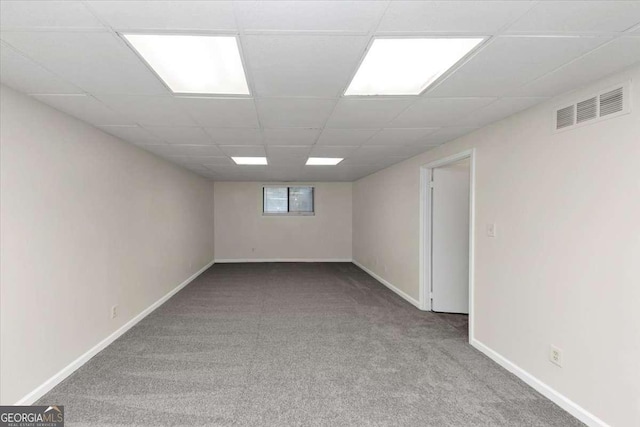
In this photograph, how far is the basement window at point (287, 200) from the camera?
321 inches

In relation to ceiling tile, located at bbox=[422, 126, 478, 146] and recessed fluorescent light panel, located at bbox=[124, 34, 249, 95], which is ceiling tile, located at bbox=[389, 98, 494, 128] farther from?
recessed fluorescent light panel, located at bbox=[124, 34, 249, 95]

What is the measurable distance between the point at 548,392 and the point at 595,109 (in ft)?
6.53

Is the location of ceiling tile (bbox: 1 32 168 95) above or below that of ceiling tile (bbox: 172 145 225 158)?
above

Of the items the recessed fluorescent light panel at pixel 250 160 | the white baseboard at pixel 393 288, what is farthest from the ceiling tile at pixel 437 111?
the white baseboard at pixel 393 288

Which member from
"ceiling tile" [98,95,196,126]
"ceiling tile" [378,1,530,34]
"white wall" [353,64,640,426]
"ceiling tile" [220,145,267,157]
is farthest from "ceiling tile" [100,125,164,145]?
"white wall" [353,64,640,426]

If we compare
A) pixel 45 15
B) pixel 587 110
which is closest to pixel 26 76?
pixel 45 15

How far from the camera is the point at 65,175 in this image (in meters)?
2.48

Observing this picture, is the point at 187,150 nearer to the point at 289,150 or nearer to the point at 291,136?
the point at 289,150

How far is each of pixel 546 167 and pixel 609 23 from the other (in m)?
1.15

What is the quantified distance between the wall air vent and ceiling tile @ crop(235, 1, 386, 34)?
5.26ft

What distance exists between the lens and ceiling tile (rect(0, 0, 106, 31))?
1.19m

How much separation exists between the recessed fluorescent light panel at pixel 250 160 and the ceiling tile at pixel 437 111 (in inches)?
94.4

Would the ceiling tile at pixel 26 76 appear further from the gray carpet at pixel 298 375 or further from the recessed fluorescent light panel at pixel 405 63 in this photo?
the gray carpet at pixel 298 375

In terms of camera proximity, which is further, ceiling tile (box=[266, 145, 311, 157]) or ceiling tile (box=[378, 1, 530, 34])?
ceiling tile (box=[266, 145, 311, 157])
